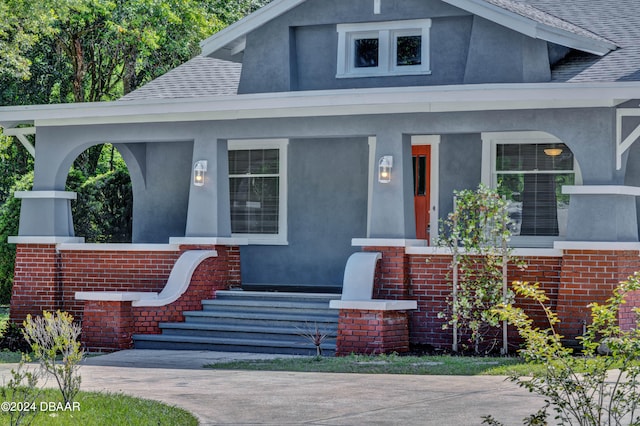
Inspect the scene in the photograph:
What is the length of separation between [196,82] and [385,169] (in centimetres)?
525

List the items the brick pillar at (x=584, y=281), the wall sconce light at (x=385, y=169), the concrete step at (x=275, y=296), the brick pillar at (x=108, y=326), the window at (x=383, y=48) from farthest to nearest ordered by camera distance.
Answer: the window at (x=383, y=48), the concrete step at (x=275, y=296), the brick pillar at (x=108, y=326), the wall sconce light at (x=385, y=169), the brick pillar at (x=584, y=281)

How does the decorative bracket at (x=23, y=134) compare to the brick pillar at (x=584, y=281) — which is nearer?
the brick pillar at (x=584, y=281)

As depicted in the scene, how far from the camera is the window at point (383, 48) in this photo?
17.7 m

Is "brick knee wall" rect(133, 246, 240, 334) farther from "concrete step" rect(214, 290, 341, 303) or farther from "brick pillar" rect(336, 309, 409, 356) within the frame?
"brick pillar" rect(336, 309, 409, 356)

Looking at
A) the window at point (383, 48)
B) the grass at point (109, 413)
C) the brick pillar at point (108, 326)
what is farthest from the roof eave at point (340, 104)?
the grass at point (109, 413)

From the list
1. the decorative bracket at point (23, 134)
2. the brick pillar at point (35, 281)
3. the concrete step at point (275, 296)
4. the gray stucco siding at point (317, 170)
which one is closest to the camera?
the gray stucco siding at point (317, 170)

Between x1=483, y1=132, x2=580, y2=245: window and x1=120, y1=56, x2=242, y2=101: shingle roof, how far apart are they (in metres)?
4.65

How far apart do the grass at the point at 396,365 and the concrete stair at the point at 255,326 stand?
4.34 ft

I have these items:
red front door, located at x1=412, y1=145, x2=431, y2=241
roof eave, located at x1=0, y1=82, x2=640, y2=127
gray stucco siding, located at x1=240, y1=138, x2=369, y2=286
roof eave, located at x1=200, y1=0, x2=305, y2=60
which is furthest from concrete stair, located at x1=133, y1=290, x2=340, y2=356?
roof eave, located at x1=200, y1=0, x2=305, y2=60

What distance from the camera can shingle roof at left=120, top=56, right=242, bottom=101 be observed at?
19.0 metres

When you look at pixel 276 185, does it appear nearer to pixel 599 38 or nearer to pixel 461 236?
pixel 461 236

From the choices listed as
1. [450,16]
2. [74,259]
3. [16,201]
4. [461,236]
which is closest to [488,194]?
[461,236]

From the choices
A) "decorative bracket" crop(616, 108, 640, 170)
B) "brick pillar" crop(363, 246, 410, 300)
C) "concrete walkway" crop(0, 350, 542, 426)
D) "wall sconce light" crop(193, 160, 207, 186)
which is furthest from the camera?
"wall sconce light" crop(193, 160, 207, 186)

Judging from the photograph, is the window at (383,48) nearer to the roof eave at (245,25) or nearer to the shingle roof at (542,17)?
the roof eave at (245,25)
